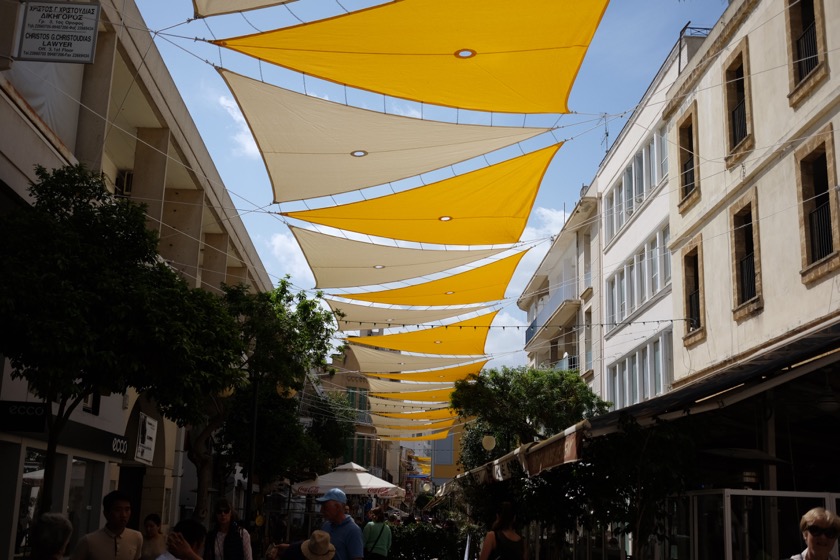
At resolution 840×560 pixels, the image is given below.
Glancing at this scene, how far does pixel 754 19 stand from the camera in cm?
1712

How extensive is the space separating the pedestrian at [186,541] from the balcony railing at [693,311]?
15554 millimetres

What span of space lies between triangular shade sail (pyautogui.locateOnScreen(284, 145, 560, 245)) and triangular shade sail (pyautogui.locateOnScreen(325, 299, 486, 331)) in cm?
661

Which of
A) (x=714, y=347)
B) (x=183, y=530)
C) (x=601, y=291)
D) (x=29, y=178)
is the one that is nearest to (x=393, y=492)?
(x=601, y=291)

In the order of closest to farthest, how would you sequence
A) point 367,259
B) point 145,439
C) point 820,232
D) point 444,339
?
point 820,232 → point 145,439 → point 367,259 → point 444,339

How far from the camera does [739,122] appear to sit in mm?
17984

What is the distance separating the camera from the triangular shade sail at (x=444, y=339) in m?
29.6

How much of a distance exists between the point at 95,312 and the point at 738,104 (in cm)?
1346

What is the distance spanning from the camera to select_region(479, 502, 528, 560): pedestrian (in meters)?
8.70

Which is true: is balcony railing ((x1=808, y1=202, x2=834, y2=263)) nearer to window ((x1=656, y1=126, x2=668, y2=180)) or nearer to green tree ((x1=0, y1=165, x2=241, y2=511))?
window ((x1=656, y1=126, x2=668, y2=180))

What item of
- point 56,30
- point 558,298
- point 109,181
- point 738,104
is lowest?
point 56,30

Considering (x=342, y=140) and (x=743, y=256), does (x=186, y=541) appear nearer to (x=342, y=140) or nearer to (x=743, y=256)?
(x=342, y=140)

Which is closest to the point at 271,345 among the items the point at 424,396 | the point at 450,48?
the point at 450,48

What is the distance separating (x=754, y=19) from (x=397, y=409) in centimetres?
4342

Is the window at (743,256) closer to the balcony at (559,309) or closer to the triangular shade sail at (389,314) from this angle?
the triangular shade sail at (389,314)
